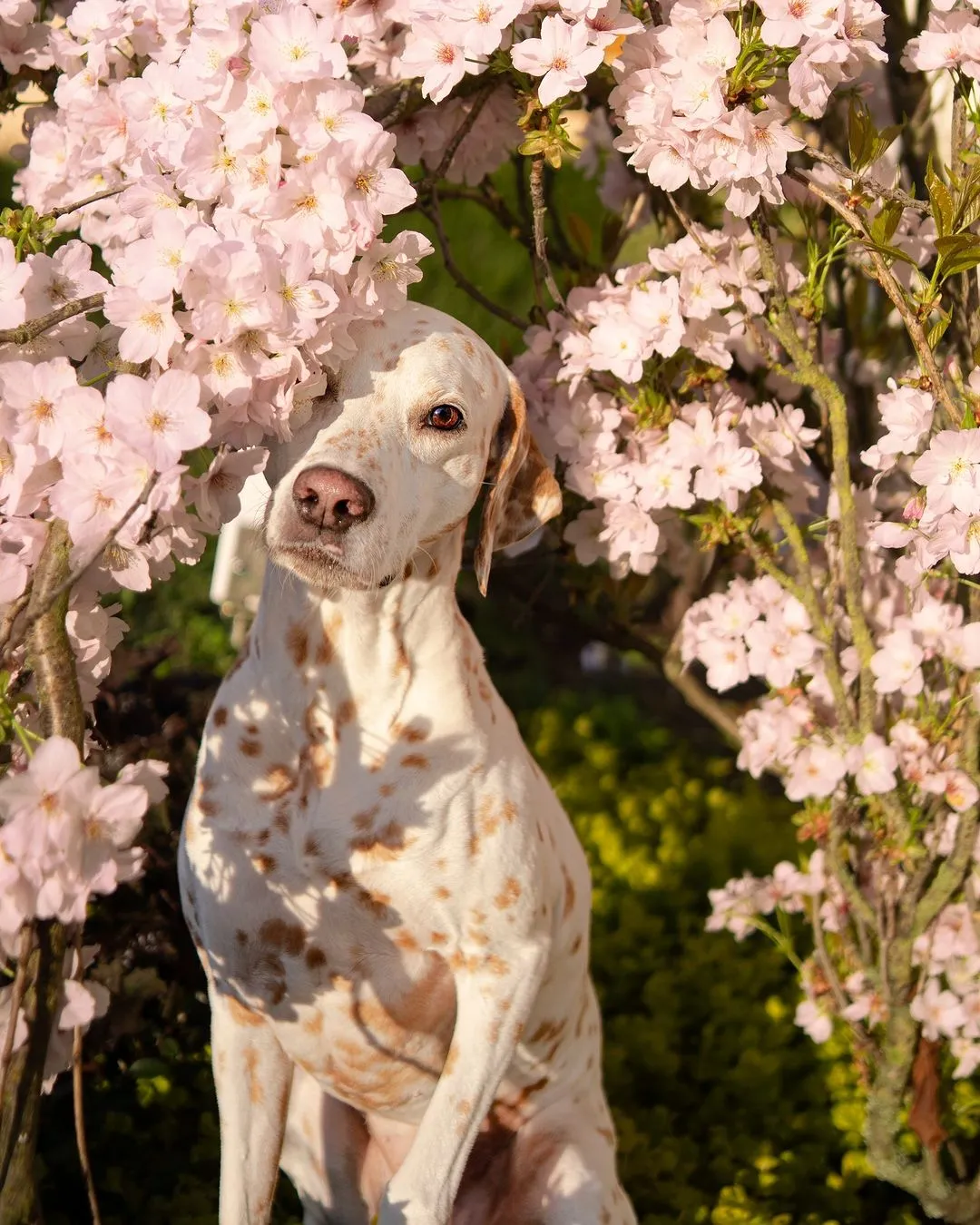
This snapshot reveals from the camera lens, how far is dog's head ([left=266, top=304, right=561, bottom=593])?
2.45 meters

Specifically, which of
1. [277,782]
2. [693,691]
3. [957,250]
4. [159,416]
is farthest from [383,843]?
[693,691]

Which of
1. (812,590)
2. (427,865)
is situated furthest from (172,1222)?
(812,590)

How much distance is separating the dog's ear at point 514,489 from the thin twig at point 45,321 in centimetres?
89

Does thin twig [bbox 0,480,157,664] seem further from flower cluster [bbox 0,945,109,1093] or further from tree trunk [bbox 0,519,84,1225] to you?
flower cluster [bbox 0,945,109,1093]

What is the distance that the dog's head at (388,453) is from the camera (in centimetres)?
245

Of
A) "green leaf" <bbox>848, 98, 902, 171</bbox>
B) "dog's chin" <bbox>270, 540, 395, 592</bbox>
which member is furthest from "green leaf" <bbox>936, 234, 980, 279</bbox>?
"dog's chin" <bbox>270, 540, 395, 592</bbox>

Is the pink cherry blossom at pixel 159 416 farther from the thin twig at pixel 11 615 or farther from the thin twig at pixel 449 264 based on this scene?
the thin twig at pixel 449 264

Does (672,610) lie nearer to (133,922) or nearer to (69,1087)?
(133,922)

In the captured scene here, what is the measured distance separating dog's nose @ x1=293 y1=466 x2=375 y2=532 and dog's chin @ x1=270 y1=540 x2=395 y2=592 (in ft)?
0.14

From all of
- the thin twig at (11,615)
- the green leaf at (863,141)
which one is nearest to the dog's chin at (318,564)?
the thin twig at (11,615)

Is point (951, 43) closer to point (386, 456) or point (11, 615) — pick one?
point (386, 456)

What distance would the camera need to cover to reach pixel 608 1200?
3.00 m

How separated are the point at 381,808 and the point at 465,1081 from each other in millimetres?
531

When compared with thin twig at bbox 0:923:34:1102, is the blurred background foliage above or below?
below
